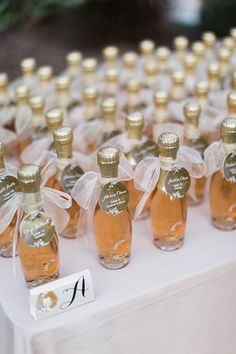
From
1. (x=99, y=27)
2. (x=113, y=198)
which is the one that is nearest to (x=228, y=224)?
(x=113, y=198)

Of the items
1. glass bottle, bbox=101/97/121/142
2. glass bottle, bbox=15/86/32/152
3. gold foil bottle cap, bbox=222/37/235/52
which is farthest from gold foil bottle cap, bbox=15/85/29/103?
gold foil bottle cap, bbox=222/37/235/52

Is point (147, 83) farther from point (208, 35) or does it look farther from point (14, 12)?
point (14, 12)

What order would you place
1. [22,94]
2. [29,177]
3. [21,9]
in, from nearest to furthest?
[29,177]
[22,94]
[21,9]

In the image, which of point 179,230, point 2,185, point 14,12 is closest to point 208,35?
point 179,230

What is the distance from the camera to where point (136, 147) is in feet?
3.53

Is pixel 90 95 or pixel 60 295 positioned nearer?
pixel 60 295

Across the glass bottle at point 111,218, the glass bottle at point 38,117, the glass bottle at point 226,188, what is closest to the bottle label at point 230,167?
the glass bottle at point 226,188

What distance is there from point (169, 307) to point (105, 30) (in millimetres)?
2873

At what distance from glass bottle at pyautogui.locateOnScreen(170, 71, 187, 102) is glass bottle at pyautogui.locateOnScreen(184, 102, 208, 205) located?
30 cm

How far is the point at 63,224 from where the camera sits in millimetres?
961

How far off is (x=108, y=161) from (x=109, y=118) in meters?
0.38

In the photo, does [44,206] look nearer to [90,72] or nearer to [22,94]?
[22,94]

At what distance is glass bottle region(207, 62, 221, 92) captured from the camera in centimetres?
143

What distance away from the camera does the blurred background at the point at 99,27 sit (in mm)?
3139
